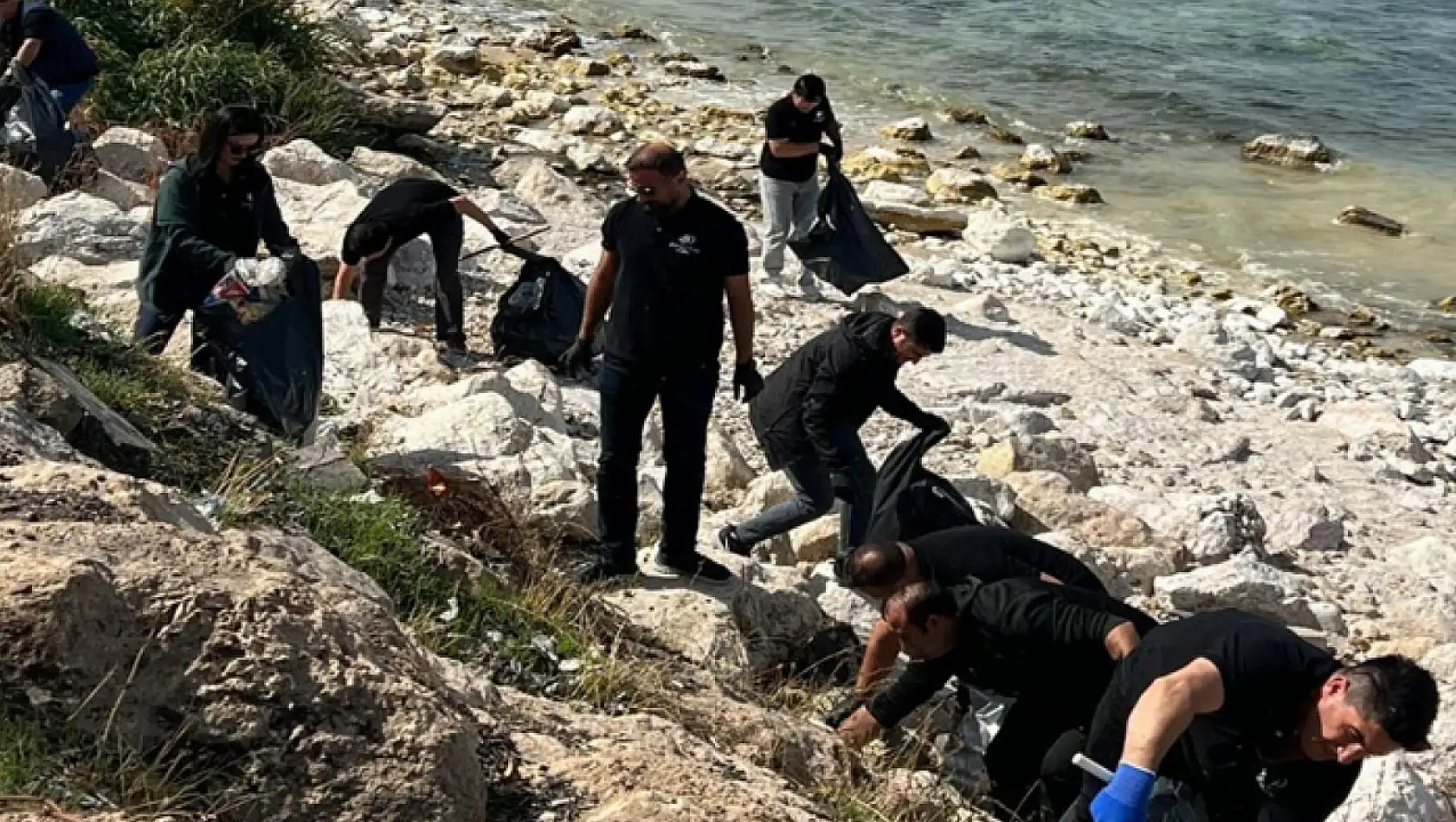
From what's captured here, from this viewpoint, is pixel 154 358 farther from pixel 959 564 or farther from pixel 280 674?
pixel 280 674

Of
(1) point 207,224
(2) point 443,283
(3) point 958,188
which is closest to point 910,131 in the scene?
(3) point 958,188

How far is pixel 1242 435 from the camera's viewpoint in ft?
31.9

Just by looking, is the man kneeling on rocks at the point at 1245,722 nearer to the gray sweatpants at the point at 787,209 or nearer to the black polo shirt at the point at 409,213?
the black polo shirt at the point at 409,213

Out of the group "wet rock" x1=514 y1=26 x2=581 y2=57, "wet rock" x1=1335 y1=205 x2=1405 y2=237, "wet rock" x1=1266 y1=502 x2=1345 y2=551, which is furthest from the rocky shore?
"wet rock" x1=1335 y1=205 x2=1405 y2=237

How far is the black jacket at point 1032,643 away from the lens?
438 cm

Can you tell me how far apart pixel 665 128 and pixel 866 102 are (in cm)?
321

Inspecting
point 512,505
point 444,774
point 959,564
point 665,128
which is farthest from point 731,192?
point 444,774

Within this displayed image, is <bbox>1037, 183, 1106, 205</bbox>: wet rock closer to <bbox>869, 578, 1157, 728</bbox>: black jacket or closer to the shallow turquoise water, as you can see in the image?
the shallow turquoise water

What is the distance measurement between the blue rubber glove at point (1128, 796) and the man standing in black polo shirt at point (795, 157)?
6.56 meters

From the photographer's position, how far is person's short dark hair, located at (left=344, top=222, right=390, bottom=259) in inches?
328

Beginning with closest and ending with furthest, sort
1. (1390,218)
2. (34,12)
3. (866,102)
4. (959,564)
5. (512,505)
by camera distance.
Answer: (959,564)
(512,505)
(34,12)
(1390,218)
(866,102)

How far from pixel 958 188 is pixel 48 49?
8.34m

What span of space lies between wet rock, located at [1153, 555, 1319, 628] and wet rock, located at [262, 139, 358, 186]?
611cm

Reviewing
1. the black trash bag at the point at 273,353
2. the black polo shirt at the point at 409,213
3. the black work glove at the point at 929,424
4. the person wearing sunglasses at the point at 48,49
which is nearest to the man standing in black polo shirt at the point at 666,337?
the black work glove at the point at 929,424
